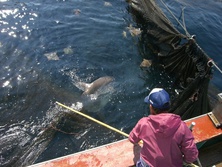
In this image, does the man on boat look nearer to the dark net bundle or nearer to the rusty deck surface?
the rusty deck surface

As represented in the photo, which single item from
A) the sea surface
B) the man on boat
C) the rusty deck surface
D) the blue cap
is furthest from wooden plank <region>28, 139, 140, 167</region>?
the sea surface

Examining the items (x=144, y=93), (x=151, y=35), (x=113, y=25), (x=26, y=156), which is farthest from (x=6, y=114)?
(x=113, y=25)

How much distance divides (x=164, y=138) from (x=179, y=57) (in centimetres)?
499

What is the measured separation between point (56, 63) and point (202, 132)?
18.7 feet

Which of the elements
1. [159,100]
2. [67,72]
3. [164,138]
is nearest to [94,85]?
[67,72]

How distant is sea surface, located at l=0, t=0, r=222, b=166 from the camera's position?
21.4ft

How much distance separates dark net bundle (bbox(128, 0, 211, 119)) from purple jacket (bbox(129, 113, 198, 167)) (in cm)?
244

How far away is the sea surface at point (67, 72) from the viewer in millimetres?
6508

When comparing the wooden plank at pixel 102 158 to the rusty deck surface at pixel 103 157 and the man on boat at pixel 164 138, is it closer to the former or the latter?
the rusty deck surface at pixel 103 157

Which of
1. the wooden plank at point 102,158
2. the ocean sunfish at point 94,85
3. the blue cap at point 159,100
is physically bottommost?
the ocean sunfish at point 94,85

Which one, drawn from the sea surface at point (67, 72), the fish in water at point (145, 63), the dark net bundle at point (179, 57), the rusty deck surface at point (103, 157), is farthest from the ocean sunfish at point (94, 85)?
the rusty deck surface at point (103, 157)

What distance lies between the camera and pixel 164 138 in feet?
11.5

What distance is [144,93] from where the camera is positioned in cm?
841

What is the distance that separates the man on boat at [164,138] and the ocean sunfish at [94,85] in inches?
169
